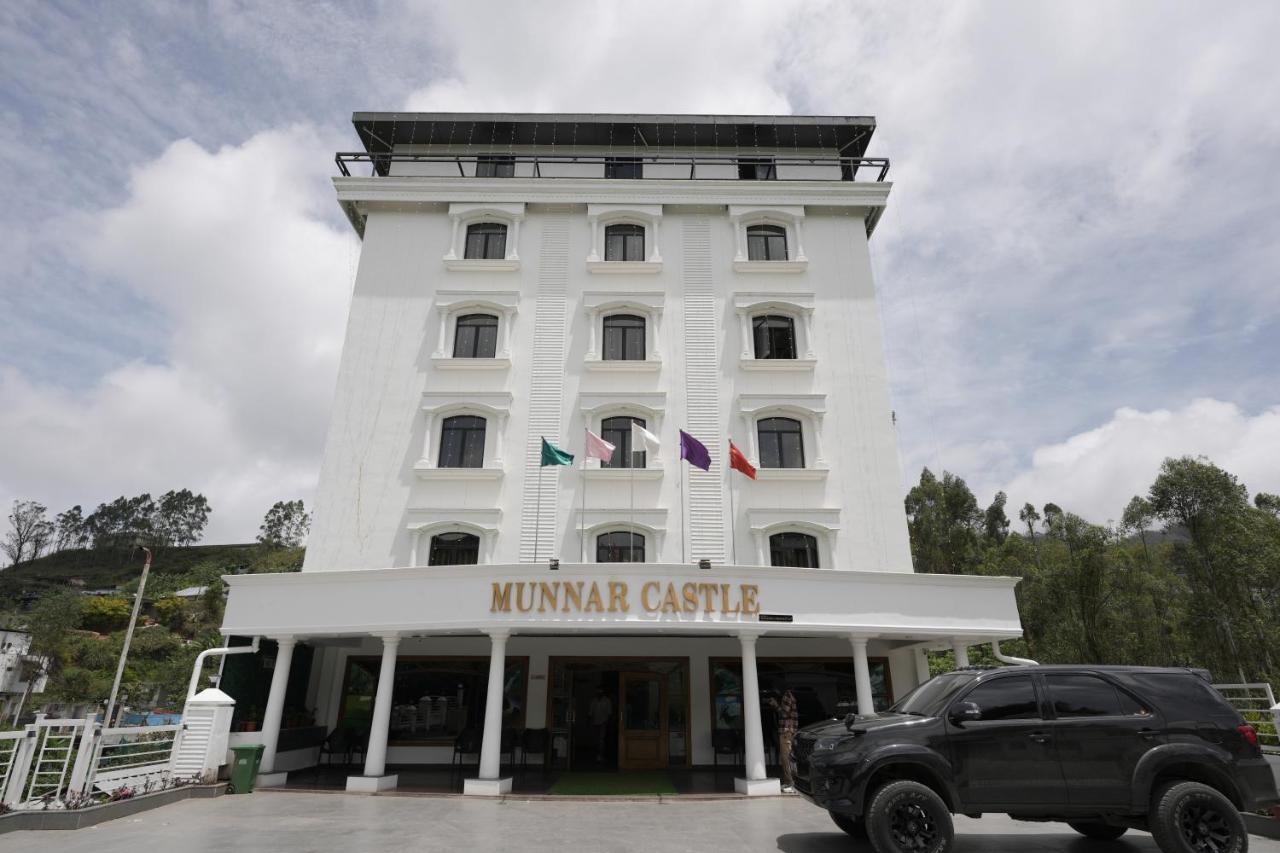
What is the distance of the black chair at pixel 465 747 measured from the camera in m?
16.6

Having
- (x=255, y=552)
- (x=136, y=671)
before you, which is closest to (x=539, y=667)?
(x=136, y=671)

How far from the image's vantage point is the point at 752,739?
522 inches

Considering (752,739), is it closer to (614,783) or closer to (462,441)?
(614,783)

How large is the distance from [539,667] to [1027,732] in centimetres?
1191

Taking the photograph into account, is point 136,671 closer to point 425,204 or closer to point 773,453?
point 425,204

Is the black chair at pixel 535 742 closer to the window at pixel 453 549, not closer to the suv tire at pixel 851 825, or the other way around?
the window at pixel 453 549

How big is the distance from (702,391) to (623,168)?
852cm

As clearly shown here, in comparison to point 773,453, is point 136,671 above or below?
below

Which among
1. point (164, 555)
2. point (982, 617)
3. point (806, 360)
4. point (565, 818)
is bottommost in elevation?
point (565, 818)

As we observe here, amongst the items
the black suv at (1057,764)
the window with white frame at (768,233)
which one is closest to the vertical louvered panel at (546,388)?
the window with white frame at (768,233)

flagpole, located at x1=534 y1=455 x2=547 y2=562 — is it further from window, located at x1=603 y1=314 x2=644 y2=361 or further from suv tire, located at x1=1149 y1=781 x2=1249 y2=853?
suv tire, located at x1=1149 y1=781 x2=1249 y2=853

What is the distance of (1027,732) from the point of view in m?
7.64

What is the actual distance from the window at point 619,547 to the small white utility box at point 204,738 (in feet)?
27.7

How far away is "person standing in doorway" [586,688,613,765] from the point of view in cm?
1689
